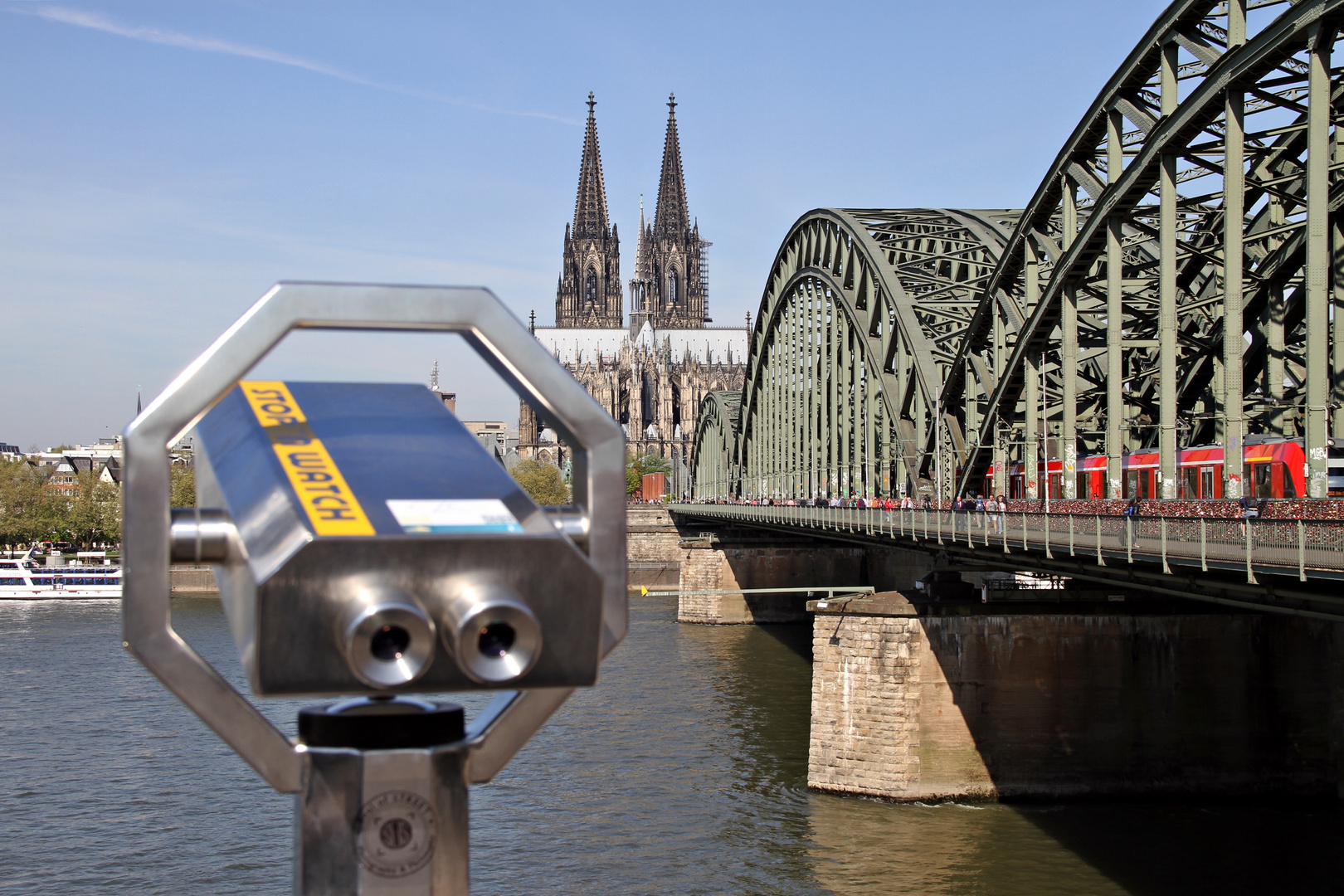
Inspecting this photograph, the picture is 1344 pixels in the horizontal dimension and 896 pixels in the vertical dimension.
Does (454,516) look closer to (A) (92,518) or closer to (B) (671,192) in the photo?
(A) (92,518)

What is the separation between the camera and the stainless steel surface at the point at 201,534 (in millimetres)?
5730

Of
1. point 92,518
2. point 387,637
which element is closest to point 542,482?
point 92,518

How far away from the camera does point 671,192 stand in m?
193

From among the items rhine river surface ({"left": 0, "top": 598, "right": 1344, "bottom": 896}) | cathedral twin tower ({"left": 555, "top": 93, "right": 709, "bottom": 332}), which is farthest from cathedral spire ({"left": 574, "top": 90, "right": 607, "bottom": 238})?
rhine river surface ({"left": 0, "top": 598, "right": 1344, "bottom": 896})

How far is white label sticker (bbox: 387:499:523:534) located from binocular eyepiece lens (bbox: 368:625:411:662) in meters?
0.38

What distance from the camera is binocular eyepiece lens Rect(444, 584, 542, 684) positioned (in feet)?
17.5

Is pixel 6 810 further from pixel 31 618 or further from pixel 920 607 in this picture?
pixel 31 618

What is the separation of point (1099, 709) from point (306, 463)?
25327 millimetres

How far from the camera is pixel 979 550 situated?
2850 centimetres

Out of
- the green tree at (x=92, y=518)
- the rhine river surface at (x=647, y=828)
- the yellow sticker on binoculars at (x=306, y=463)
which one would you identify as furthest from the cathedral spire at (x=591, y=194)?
the yellow sticker on binoculars at (x=306, y=463)

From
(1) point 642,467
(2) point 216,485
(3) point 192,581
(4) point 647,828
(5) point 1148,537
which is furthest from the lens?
(1) point 642,467

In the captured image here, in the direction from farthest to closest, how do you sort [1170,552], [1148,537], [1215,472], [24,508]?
[24,508], [1215,472], [1148,537], [1170,552]

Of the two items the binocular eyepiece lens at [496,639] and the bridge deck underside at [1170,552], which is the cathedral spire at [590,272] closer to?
the bridge deck underside at [1170,552]

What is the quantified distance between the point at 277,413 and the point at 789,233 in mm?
60606
